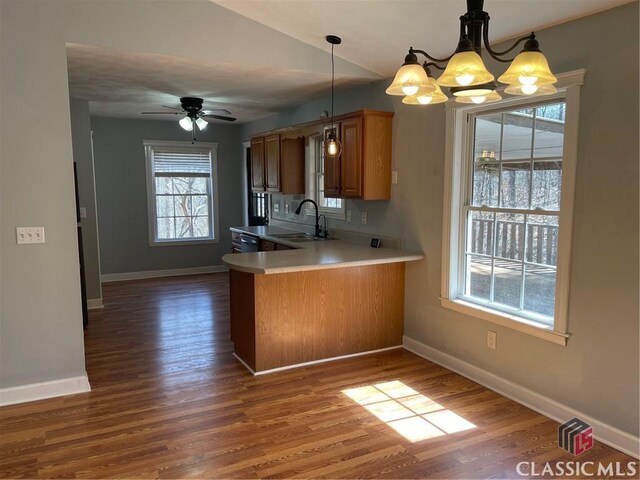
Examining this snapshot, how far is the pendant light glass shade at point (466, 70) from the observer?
165cm

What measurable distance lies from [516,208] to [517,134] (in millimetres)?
486

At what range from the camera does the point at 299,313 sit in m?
3.64

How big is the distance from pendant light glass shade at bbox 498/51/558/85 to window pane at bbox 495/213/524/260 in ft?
5.08

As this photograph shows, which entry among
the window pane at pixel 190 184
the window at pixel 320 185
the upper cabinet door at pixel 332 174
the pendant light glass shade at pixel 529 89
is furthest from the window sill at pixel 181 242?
the pendant light glass shade at pixel 529 89

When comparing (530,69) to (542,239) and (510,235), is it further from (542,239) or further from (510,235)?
(510,235)

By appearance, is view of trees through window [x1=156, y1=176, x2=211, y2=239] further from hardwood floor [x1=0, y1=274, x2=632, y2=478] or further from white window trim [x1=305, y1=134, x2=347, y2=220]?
hardwood floor [x1=0, y1=274, x2=632, y2=478]

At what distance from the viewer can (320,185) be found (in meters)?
5.44

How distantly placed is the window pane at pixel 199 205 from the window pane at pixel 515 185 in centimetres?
542

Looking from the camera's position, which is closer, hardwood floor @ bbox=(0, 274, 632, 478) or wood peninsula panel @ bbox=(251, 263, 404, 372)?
hardwood floor @ bbox=(0, 274, 632, 478)

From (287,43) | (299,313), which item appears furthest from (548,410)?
(287,43)

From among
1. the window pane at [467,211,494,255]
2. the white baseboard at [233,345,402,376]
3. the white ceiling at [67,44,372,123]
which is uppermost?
the white ceiling at [67,44,372,123]

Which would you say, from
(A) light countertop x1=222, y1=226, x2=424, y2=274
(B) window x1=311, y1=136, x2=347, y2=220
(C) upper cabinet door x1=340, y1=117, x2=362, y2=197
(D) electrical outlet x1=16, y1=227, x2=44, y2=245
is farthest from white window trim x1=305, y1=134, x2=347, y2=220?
(D) electrical outlet x1=16, y1=227, x2=44, y2=245

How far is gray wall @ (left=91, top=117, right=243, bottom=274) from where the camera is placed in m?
6.82

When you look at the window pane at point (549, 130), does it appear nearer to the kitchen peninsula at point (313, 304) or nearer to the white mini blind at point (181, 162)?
the kitchen peninsula at point (313, 304)
